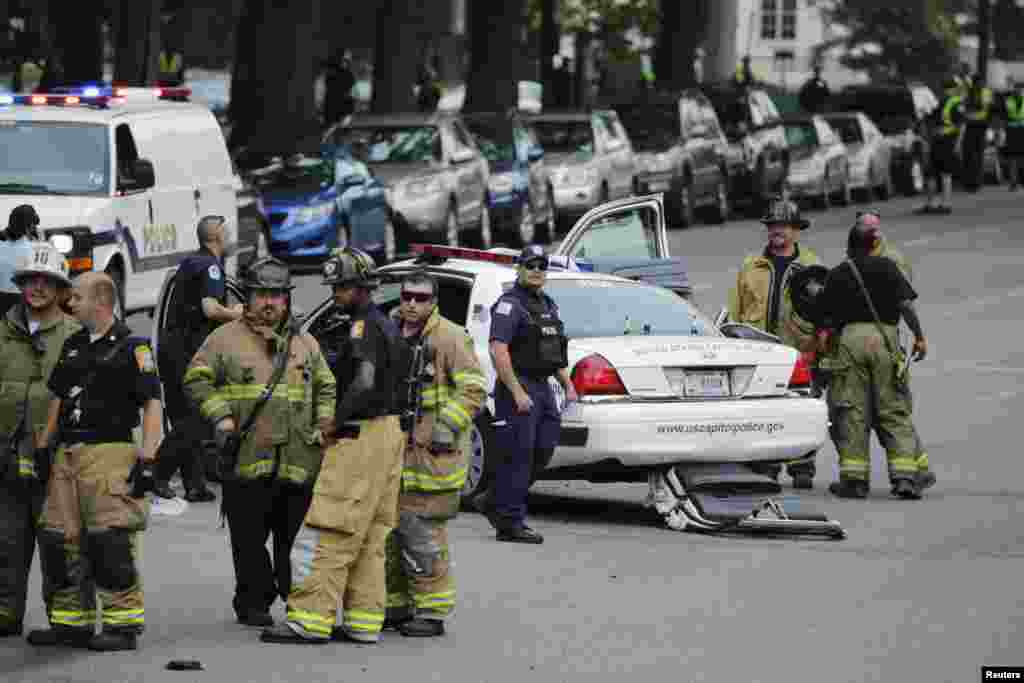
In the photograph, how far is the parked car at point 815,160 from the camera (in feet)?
139

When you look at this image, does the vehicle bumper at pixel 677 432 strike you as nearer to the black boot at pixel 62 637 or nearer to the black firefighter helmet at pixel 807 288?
the black firefighter helmet at pixel 807 288

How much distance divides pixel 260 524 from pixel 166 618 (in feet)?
2.09

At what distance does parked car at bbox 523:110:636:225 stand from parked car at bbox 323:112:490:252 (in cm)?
338

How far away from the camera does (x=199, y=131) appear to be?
22719mm

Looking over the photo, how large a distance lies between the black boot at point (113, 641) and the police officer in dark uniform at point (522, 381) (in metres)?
3.16

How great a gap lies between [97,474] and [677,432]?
13.6ft

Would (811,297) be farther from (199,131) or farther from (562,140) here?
(562,140)

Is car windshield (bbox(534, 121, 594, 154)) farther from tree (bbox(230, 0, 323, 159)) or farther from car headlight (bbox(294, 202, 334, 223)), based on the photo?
car headlight (bbox(294, 202, 334, 223))

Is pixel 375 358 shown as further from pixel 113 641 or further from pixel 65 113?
pixel 65 113

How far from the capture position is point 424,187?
100.0ft

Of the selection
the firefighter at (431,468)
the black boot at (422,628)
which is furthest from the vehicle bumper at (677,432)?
the black boot at (422,628)

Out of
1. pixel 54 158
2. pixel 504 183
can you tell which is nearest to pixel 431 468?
pixel 54 158

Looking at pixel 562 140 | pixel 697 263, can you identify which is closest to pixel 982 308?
pixel 697 263

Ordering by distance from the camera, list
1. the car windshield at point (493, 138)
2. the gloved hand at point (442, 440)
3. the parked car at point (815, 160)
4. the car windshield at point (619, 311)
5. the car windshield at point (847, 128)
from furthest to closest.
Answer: the car windshield at point (847, 128) < the parked car at point (815, 160) < the car windshield at point (493, 138) < the car windshield at point (619, 311) < the gloved hand at point (442, 440)
